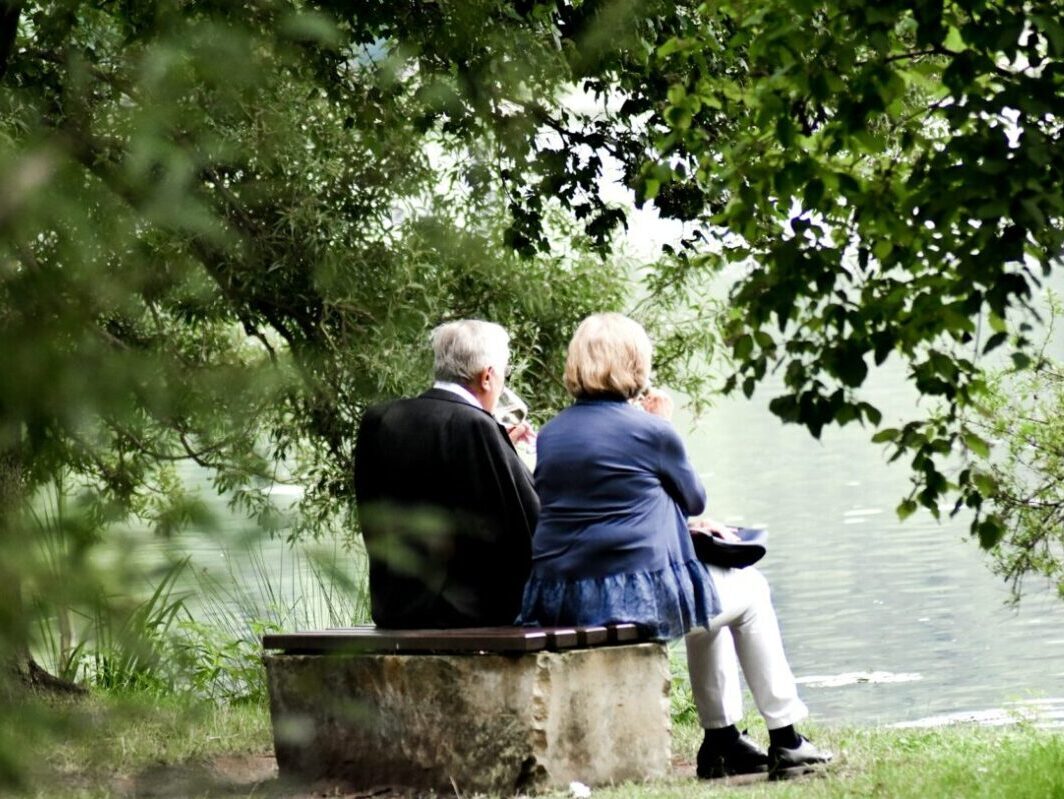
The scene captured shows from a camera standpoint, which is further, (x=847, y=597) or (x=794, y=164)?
(x=847, y=597)

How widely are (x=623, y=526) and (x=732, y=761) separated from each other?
0.97 m

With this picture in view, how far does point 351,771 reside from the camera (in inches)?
197

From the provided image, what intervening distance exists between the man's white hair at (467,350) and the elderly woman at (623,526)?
0.27 metres

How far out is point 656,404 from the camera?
5.86 m

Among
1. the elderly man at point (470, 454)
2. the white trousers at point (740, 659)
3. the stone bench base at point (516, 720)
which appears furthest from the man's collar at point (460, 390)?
the white trousers at point (740, 659)

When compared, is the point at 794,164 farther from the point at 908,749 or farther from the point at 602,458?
the point at 908,749

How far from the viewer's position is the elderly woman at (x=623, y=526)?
5348 mm

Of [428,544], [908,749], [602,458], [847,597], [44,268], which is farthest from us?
[847,597]

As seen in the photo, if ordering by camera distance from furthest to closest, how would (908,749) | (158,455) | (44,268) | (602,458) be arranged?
(908,749), (602,458), (158,455), (44,268)

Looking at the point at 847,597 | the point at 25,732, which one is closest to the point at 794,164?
the point at 25,732

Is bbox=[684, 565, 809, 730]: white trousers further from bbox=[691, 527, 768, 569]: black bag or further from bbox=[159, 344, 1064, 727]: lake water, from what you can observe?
bbox=[159, 344, 1064, 727]: lake water

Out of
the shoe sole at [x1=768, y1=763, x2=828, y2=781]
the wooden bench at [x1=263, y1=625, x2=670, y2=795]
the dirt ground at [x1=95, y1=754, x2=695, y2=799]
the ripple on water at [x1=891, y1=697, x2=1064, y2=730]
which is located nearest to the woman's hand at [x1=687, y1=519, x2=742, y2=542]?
the wooden bench at [x1=263, y1=625, x2=670, y2=795]

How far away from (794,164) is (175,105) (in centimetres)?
296

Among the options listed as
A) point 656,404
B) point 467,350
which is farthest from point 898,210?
point 656,404
